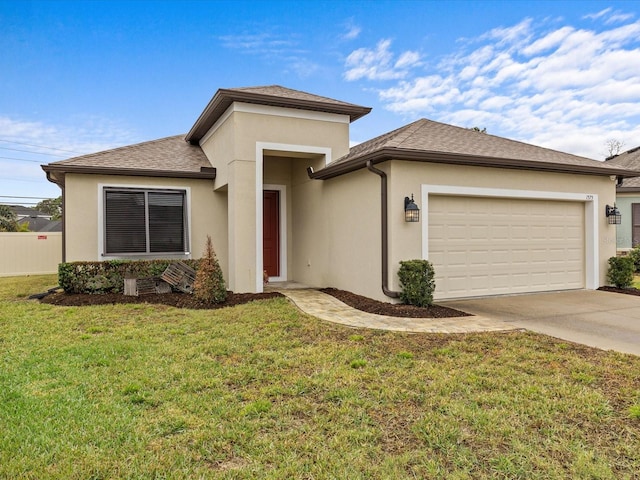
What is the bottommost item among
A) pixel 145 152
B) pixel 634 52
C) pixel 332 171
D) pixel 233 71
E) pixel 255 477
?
pixel 255 477

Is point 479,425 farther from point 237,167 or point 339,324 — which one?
point 237,167

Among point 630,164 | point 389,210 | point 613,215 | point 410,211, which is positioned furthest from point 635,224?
point 389,210

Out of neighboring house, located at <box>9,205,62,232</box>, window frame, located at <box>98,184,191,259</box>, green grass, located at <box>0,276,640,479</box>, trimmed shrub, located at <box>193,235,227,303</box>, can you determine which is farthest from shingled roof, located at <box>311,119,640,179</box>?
neighboring house, located at <box>9,205,62,232</box>

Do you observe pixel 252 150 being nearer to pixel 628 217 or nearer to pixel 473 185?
pixel 473 185

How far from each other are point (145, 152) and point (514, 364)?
408 inches

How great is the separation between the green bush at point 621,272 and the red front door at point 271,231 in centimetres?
853

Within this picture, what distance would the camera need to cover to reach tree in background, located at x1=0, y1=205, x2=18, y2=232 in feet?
89.8

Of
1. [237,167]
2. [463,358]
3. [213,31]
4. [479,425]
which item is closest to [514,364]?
[463,358]

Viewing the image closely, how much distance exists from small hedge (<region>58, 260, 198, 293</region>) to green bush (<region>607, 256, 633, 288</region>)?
10757 mm

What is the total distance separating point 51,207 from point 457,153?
159 feet

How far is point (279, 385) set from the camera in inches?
154

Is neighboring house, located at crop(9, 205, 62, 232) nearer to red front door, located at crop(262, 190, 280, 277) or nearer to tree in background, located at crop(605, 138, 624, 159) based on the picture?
red front door, located at crop(262, 190, 280, 277)

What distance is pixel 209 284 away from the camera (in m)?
7.97

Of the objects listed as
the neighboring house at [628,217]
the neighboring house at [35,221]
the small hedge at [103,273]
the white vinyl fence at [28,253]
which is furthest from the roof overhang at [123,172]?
the neighboring house at [35,221]
